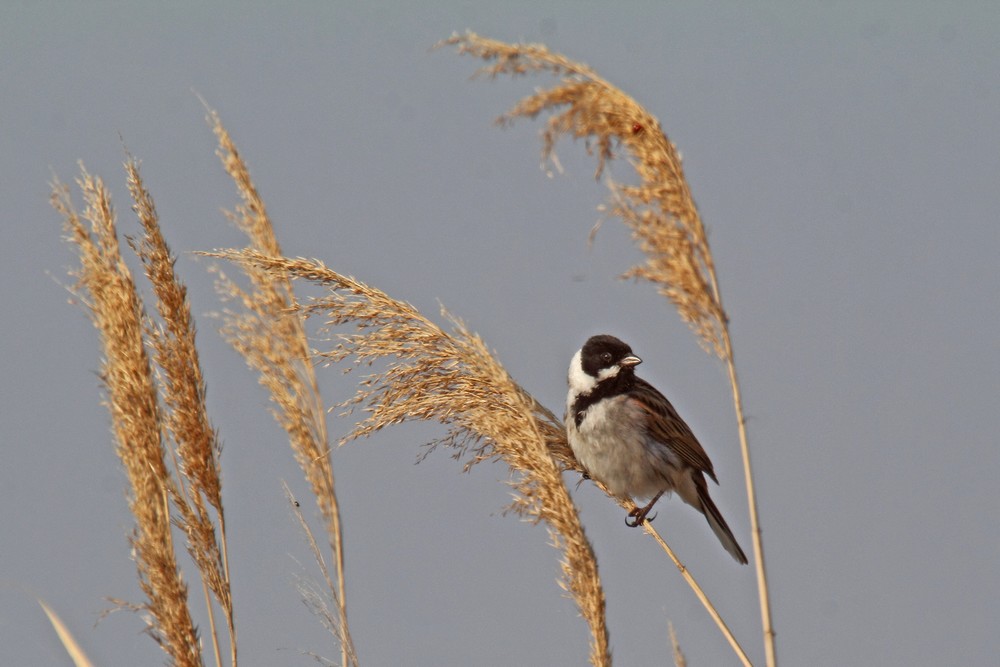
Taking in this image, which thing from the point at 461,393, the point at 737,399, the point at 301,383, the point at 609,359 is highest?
the point at 609,359

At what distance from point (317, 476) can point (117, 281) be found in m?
0.89

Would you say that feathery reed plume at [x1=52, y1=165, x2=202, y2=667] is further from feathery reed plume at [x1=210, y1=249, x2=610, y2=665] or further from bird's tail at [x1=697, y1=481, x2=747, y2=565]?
bird's tail at [x1=697, y1=481, x2=747, y2=565]

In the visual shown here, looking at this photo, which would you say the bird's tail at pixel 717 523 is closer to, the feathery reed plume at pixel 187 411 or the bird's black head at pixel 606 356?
the bird's black head at pixel 606 356

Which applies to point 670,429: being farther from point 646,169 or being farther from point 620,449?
point 646,169

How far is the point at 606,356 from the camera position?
5.39 metres

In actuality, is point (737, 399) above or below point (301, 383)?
below

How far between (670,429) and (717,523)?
0.65 m

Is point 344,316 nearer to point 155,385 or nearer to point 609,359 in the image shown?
point 155,385

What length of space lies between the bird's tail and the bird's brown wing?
16 centimetres

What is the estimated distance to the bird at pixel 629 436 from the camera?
5117 millimetres

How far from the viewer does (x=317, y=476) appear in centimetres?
359

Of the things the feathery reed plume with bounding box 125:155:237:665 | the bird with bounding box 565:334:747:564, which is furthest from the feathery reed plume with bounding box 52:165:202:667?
the bird with bounding box 565:334:747:564

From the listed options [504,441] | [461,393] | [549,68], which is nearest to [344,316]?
[461,393]

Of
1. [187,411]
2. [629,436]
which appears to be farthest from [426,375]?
[629,436]
